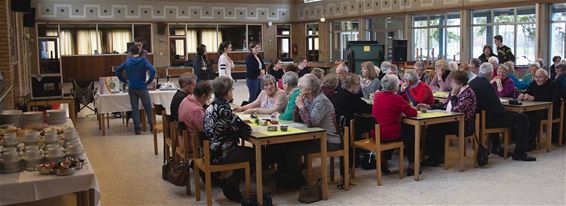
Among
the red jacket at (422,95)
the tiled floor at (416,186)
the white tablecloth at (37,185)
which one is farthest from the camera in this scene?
the red jacket at (422,95)

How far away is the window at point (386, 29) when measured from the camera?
17906 mm

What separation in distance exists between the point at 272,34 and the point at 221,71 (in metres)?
14.1

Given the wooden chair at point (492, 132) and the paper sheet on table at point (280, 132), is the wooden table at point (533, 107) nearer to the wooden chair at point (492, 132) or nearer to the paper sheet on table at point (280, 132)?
the wooden chair at point (492, 132)

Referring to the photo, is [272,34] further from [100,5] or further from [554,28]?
[554,28]

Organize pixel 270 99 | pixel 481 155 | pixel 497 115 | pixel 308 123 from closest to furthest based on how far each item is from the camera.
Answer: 1. pixel 308 123
2. pixel 481 155
3. pixel 270 99
4. pixel 497 115

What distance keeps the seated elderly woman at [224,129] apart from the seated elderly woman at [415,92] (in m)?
2.73

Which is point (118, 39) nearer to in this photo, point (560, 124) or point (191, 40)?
point (191, 40)

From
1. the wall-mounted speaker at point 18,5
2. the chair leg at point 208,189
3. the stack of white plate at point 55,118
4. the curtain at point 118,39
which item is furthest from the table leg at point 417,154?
the curtain at point 118,39

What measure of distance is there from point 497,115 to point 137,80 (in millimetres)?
5113

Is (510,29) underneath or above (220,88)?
above

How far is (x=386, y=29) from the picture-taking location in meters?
18.5

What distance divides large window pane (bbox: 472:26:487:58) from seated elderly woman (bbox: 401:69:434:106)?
9.34 meters

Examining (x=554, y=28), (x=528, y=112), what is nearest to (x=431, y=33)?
(x=554, y=28)

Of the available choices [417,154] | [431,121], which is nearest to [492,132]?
[431,121]
